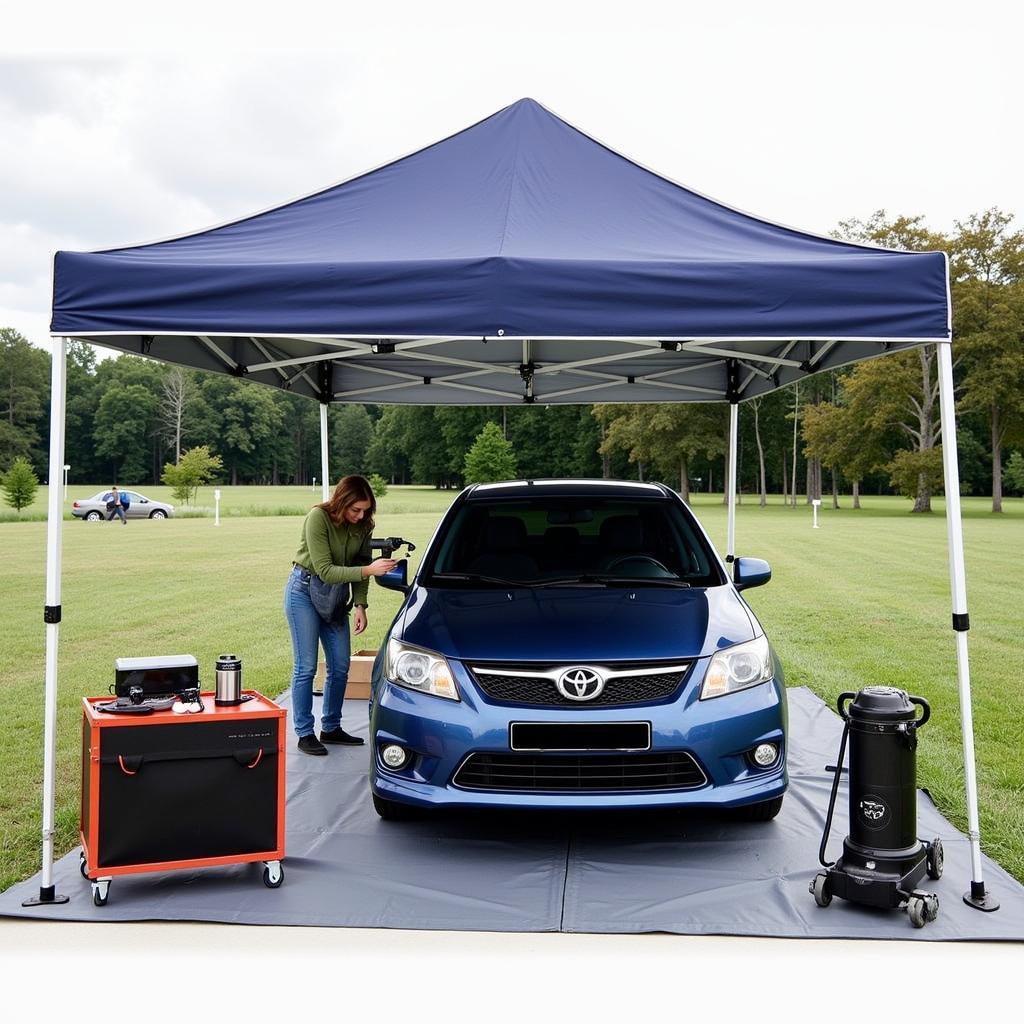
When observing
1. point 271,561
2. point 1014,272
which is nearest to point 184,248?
point 271,561

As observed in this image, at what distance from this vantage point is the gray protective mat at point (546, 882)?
410 centimetres

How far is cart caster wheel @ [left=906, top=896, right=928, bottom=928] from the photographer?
4043 mm

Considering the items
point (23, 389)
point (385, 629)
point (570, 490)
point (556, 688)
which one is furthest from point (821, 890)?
point (23, 389)

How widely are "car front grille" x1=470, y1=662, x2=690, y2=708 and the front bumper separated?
40 mm

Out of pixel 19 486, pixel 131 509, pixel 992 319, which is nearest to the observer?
pixel 131 509

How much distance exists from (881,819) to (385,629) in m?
9.42

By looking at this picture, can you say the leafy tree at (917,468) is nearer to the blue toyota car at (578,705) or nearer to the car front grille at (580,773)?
the blue toyota car at (578,705)

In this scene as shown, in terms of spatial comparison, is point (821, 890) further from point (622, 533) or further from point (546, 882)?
point (622, 533)

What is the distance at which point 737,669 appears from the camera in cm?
470

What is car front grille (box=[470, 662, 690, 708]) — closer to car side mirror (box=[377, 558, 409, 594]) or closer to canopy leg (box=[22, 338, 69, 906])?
car side mirror (box=[377, 558, 409, 594])

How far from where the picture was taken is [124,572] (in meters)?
19.5

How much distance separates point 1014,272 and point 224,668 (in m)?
51.5

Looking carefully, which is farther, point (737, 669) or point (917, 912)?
point (737, 669)

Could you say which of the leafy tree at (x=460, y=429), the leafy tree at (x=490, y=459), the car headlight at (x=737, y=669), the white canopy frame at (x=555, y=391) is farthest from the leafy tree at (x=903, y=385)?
the car headlight at (x=737, y=669)
